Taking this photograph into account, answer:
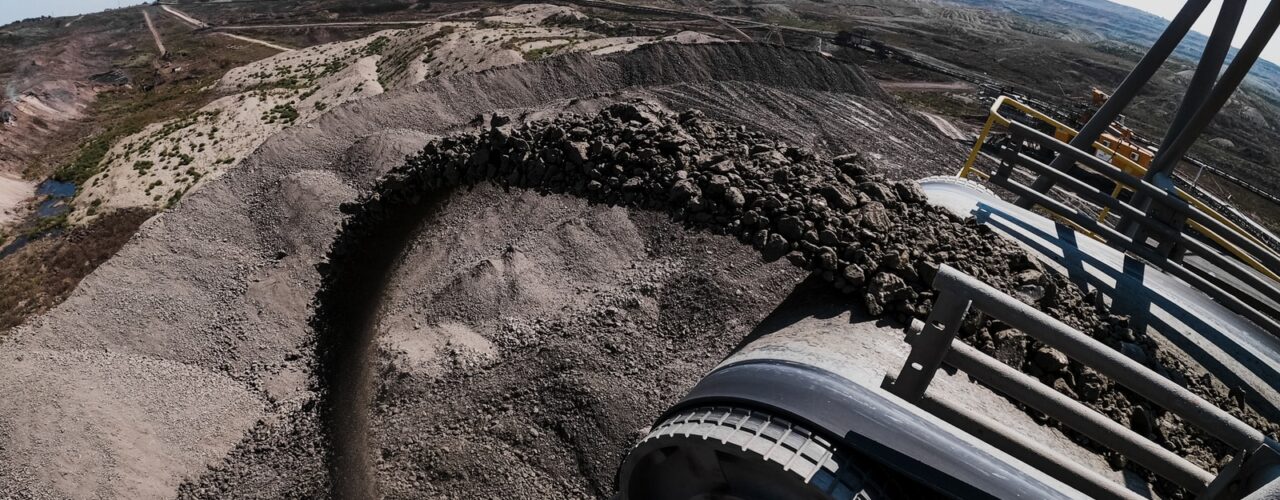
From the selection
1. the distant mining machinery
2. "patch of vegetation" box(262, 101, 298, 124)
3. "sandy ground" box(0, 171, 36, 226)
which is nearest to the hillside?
the distant mining machinery

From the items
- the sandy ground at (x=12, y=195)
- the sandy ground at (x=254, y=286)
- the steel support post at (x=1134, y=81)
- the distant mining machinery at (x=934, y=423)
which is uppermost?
the steel support post at (x=1134, y=81)

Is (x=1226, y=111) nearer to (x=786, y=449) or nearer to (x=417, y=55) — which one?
(x=417, y=55)

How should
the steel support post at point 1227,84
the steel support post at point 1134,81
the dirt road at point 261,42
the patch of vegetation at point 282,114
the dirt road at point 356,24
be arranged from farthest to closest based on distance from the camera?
the dirt road at point 356,24 < the dirt road at point 261,42 < the patch of vegetation at point 282,114 < the steel support post at point 1134,81 < the steel support post at point 1227,84

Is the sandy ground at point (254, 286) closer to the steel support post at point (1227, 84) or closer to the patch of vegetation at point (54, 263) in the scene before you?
the patch of vegetation at point (54, 263)

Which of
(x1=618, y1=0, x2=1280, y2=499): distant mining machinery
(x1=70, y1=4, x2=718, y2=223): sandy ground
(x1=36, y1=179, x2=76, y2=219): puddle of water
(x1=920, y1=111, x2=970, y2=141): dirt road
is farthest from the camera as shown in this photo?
(x1=920, y1=111, x2=970, y2=141): dirt road

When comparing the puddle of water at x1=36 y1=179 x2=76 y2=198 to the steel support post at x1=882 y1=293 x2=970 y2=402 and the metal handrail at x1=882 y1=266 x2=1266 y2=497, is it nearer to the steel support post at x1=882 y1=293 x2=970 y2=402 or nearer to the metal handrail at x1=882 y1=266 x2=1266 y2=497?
the steel support post at x1=882 y1=293 x2=970 y2=402

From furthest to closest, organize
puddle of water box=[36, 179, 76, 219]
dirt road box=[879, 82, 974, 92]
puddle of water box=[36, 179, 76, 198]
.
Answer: dirt road box=[879, 82, 974, 92]
puddle of water box=[36, 179, 76, 198]
puddle of water box=[36, 179, 76, 219]

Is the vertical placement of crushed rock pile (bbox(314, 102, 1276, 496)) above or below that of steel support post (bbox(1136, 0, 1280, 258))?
below

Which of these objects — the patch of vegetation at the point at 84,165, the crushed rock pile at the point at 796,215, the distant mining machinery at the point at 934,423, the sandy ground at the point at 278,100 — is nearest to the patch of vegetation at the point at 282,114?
the sandy ground at the point at 278,100
